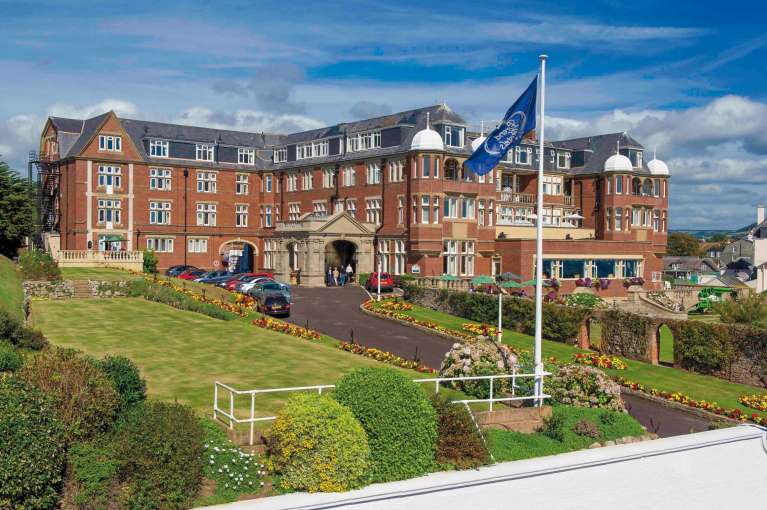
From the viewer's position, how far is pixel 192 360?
1054 inches

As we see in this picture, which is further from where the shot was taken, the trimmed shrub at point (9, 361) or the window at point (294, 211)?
the window at point (294, 211)

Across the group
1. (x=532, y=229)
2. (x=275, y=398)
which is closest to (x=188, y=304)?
(x=275, y=398)

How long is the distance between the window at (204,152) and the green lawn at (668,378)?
37246 mm

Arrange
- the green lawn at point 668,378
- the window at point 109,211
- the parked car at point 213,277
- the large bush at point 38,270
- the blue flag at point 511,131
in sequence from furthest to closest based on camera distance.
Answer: the window at point 109,211
the parked car at point 213,277
the large bush at point 38,270
the green lawn at point 668,378
the blue flag at point 511,131

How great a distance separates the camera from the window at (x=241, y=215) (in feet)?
239

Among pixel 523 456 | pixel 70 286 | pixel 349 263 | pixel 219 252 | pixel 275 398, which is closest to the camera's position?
pixel 523 456

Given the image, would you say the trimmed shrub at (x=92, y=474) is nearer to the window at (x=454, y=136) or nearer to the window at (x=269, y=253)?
the window at (x=454, y=136)

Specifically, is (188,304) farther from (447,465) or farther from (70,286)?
(447,465)

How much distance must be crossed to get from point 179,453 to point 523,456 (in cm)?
852

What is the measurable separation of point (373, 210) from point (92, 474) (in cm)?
4897

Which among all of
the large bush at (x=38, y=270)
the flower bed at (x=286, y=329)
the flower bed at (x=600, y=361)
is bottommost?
the flower bed at (x=600, y=361)

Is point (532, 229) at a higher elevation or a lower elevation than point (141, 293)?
higher

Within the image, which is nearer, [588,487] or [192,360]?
[588,487]

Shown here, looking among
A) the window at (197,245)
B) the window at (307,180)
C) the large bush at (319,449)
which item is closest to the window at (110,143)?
the window at (197,245)
